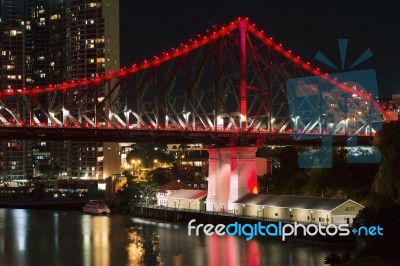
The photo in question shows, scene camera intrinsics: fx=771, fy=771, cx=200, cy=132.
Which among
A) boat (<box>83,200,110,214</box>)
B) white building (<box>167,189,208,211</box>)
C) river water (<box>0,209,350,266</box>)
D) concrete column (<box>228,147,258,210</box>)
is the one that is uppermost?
concrete column (<box>228,147,258,210</box>)

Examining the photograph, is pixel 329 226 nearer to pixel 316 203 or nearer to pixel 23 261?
pixel 316 203

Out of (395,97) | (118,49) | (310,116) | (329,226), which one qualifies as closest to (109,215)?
(310,116)

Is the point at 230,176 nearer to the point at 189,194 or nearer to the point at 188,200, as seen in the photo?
the point at 188,200

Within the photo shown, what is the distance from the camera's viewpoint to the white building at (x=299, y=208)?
4378 cm

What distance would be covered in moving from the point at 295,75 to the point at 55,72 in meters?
72.5

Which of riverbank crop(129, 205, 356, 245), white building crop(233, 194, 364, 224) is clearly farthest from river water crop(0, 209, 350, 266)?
white building crop(233, 194, 364, 224)

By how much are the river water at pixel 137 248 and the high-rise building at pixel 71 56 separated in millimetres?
46660

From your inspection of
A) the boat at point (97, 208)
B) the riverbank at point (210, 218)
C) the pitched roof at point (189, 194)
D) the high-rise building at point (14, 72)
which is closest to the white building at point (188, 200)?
the pitched roof at point (189, 194)

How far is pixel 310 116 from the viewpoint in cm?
6875

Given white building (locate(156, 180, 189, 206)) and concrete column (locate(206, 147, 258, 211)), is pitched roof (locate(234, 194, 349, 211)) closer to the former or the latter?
concrete column (locate(206, 147, 258, 211))

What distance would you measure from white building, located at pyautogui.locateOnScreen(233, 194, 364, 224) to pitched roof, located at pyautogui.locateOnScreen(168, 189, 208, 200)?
767cm

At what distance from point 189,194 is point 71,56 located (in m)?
58.7

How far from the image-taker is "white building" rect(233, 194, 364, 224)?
43.8 m

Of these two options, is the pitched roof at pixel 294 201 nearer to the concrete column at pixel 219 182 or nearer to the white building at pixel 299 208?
the white building at pixel 299 208
